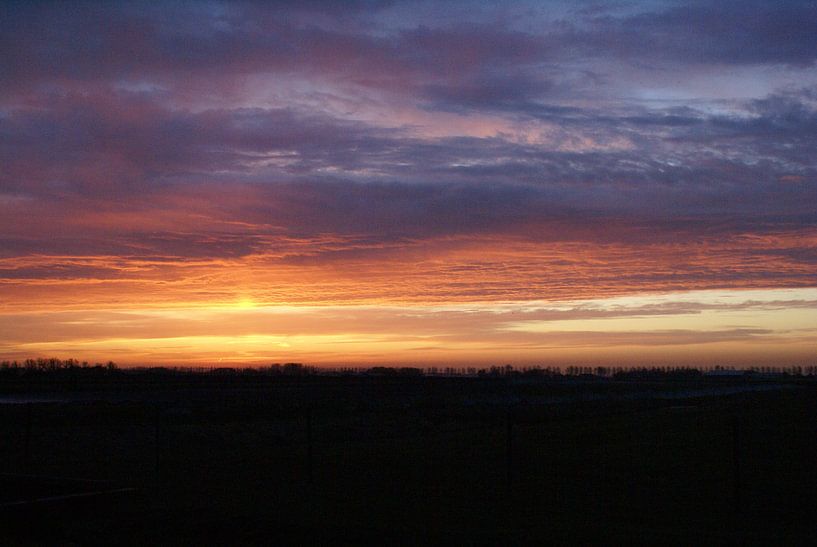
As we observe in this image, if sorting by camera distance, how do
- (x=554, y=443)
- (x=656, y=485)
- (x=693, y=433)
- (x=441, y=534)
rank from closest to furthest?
(x=441, y=534) → (x=656, y=485) → (x=554, y=443) → (x=693, y=433)

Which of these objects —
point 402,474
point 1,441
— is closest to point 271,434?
point 1,441

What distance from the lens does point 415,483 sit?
60.9 ft

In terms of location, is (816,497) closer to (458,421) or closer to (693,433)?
(693,433)

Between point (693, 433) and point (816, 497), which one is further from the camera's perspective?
point (693, 433)

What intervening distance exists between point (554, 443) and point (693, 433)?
6.31 meters

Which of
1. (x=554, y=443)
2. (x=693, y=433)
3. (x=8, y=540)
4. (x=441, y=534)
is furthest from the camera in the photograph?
(x=693, y=433)

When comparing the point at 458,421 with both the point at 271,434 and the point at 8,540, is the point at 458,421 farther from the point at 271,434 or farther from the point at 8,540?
the point at 8,540

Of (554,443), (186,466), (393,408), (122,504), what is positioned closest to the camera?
(122,504)

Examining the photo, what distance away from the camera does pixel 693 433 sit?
30.5 meters

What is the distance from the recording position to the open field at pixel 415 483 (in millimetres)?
12188

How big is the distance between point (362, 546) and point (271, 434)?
77.9 ft

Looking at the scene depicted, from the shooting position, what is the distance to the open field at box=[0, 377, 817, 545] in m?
12.2

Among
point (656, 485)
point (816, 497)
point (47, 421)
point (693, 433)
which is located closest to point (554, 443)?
point (693, 433)

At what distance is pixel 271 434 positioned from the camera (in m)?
34.0
